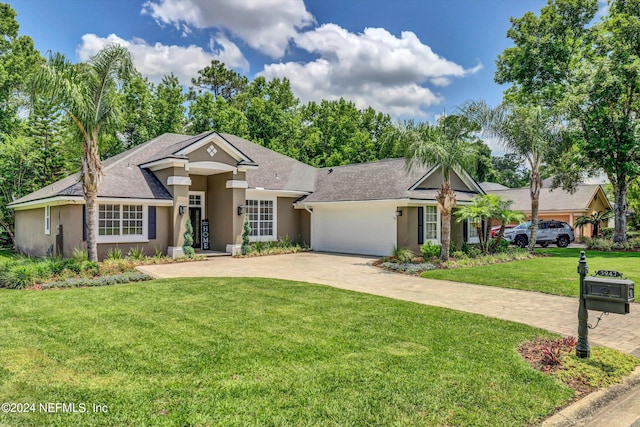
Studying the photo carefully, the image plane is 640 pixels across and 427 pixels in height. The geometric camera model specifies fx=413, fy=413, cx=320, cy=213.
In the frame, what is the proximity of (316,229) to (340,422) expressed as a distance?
18134mm

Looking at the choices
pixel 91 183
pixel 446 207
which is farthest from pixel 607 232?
pixel 91 183

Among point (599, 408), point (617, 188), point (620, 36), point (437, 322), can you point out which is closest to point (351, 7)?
point (437, 322)

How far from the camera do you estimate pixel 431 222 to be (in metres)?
18.9

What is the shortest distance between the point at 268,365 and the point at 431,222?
15.1 m

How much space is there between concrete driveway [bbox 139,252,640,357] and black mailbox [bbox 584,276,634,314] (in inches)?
55.4

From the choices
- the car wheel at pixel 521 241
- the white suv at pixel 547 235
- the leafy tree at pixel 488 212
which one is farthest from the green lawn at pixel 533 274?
the white suv at pixel 547 235

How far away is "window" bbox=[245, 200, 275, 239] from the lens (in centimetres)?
2030

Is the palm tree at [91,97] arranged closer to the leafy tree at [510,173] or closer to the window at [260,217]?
the window at [260,217]

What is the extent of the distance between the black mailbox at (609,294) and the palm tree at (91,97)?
13.0 meters

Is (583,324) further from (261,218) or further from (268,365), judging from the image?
(261,218)

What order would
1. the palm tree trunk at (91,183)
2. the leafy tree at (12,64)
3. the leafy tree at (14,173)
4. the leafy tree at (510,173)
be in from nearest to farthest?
1. the palm tree trunk at (91,183)
2. the leafy tree at (14,173)
3. the leafy tree at (12,64)
4. the leafy tree at (510,173)

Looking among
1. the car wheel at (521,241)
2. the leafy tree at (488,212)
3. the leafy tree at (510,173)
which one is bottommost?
the car wheel at (521,241)

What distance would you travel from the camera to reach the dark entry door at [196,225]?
20.0 m

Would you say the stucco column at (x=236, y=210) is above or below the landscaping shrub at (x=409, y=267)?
above
